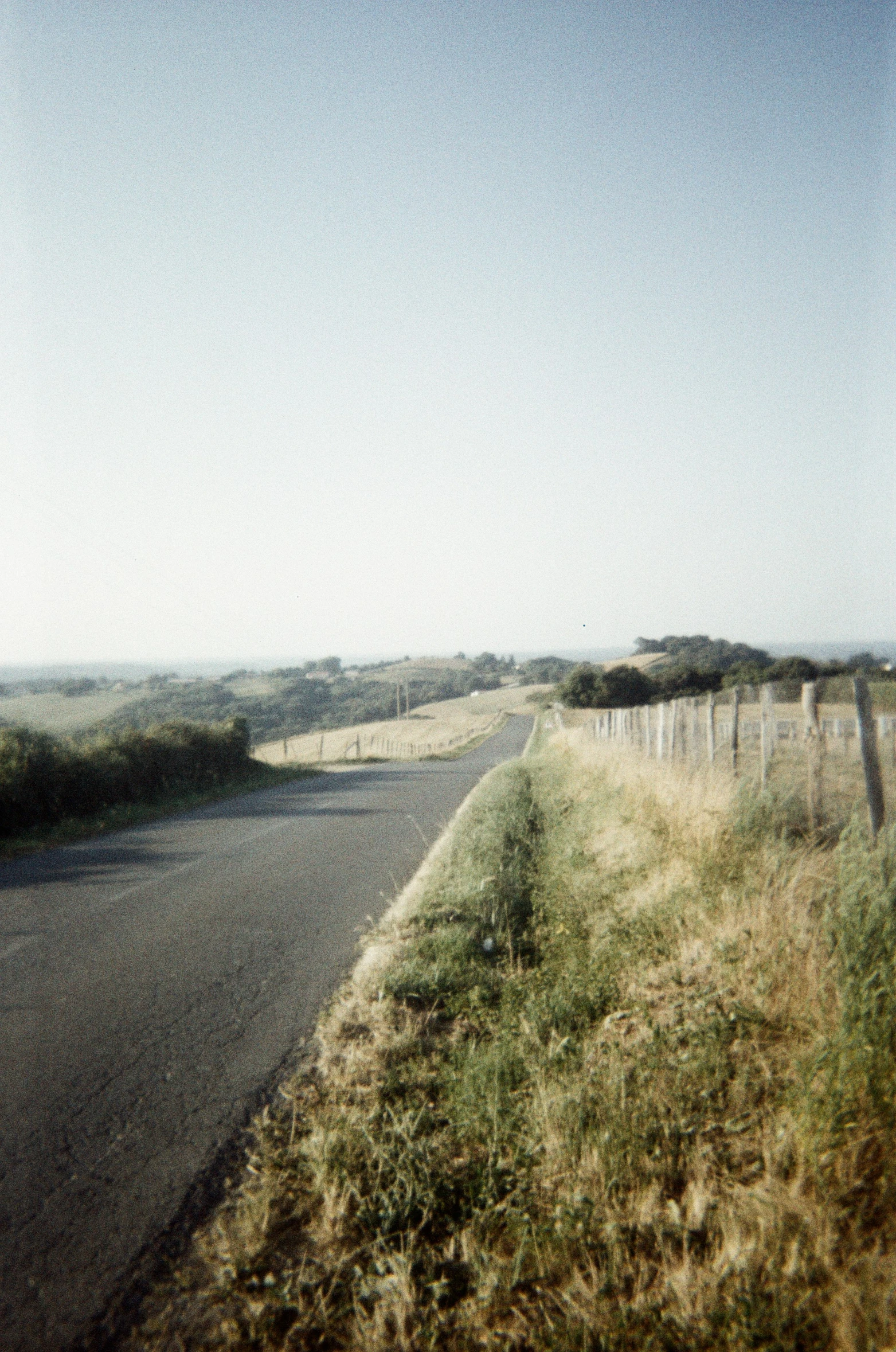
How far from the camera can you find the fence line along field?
4344cm

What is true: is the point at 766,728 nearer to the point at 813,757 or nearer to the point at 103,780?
the point at 813,757

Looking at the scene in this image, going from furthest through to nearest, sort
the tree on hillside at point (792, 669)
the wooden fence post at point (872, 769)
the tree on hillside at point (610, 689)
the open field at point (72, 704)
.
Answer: the tree on hillside at point (610, 689) → the open field at point (72, 704) → the tree on hillside at point (792, 669) → the wooden fence post at point (872, 769)

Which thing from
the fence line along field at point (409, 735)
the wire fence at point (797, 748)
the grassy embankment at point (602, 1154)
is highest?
the wire fence at point (797, 748)

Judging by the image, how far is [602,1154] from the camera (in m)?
3.02

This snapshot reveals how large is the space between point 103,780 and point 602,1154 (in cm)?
1718

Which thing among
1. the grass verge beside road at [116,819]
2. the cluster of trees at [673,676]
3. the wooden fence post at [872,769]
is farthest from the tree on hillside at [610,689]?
the wooden fence post at [872,769]

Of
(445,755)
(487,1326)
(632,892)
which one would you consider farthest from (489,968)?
(445,755)

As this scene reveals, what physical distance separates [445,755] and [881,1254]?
36342 millimetres

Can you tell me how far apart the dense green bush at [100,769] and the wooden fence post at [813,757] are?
13766mm

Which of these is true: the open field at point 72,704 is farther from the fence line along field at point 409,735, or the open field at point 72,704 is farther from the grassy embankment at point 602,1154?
the grassy embankment at point 602,1154

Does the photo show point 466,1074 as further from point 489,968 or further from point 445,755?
point 445,755

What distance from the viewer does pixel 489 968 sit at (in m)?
5.55

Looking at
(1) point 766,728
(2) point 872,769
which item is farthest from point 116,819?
(2) point 872,769

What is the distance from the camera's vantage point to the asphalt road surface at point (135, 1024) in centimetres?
289
